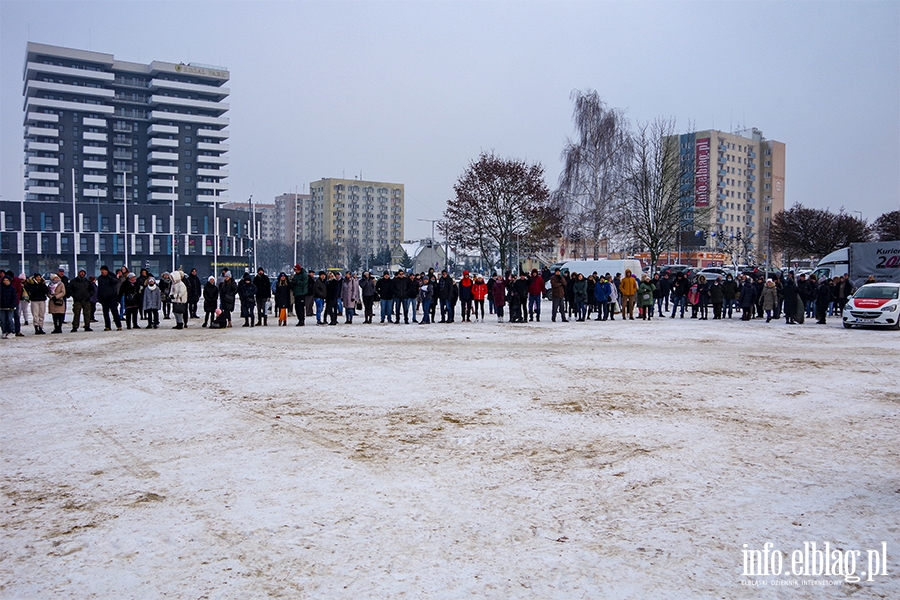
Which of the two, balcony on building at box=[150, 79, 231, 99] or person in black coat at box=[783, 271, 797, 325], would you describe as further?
balcony on building at box=[150, 79, 231, 99]

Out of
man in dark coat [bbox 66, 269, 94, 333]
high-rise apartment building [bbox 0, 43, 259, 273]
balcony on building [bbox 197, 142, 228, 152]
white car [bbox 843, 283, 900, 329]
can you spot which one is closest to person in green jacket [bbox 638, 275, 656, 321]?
white car [bbox 843, 283, 900, 329]

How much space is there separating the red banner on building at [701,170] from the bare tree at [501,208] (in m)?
54.7

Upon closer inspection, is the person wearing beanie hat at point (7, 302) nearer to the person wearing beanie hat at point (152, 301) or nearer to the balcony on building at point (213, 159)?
the person wearing beanie hat at point (152, 301)

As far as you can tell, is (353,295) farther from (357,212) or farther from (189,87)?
(357,212)

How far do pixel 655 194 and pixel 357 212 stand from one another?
4582 inches

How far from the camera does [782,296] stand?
25.8 m

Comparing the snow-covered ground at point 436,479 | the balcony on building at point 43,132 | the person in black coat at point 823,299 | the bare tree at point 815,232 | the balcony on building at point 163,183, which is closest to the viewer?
the snow-covered ground at point 436,479

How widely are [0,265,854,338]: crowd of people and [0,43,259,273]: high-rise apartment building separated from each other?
7784 cm

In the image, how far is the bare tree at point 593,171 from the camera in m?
47.5

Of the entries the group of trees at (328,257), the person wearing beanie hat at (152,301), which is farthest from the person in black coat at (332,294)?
the group of trees at (328,257)

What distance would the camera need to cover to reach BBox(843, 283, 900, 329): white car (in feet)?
71.2

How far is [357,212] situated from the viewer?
155 meters

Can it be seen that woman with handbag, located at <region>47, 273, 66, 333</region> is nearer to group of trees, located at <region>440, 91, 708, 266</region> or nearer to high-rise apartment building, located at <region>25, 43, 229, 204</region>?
group of trees, located at <region>440, 91, 708, 266</region>

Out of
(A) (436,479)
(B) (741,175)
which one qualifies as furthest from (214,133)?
(A) (436,479)
